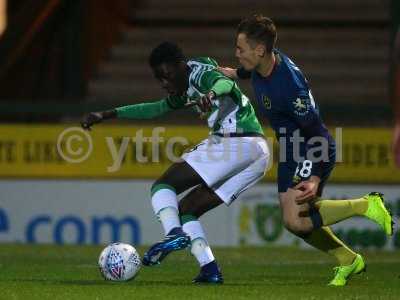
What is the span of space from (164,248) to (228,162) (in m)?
0.88

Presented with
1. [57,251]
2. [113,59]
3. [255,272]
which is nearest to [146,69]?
[113,59]

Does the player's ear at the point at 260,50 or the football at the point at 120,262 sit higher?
the player's ear at the point at 260,50

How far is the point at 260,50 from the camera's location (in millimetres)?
8859

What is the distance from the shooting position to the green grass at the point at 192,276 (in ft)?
27.5

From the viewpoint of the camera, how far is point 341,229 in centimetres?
1418

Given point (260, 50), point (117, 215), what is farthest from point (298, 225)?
point (117, 215)

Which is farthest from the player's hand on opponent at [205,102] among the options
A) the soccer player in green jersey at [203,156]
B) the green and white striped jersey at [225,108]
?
the green and white striped jersey at [225,108]

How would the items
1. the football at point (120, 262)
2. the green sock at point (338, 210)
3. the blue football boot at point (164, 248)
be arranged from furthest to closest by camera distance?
the green sock at point (338, 210), the football at point (120, 262), the blue football boot at point (164, 248)

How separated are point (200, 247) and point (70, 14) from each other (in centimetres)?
917

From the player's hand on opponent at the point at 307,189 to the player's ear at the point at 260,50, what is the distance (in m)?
0.89

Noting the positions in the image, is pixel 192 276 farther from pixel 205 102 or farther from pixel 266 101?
pixel 205 102

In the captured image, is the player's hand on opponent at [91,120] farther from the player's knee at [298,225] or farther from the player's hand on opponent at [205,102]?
the player's knee at [298,225]

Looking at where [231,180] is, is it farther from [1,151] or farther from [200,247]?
[1,151]

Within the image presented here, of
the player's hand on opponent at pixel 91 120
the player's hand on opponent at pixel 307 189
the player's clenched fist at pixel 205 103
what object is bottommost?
the player's hand on opponent at pixel 307 189
